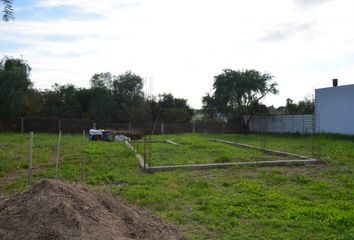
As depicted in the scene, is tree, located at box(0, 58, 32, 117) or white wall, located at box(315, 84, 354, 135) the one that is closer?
white wall, located at box(315, 84, 354, 135)

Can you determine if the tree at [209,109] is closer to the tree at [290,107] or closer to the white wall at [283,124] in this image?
the white wall at [283,124]

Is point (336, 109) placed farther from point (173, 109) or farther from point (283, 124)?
point (173, 109)

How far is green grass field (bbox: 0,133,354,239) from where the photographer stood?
5.35m

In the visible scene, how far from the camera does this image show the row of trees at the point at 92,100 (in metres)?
32.0

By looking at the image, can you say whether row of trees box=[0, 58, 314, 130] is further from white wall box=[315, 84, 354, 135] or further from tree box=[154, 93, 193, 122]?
white wall box=[315, 84, 354, 135]

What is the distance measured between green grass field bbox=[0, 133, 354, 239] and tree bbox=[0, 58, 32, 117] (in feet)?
68.3

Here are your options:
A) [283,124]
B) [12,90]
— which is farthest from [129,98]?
[283,124]

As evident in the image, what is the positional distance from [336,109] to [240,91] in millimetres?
9829

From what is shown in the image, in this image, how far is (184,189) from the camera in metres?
7.93

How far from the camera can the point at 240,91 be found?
33.9 meters

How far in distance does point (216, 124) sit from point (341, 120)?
12.2 meters

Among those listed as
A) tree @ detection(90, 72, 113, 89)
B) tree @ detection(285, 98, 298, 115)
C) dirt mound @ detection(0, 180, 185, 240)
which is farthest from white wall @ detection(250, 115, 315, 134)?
dirt mound @ detection(0, 180, 185, 240)

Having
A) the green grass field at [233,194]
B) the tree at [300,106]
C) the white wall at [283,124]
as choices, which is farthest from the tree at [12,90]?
the tree at [300,106]

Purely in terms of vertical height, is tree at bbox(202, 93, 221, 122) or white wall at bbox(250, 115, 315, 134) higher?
tree at bbox(202, 93, 221, 122)
